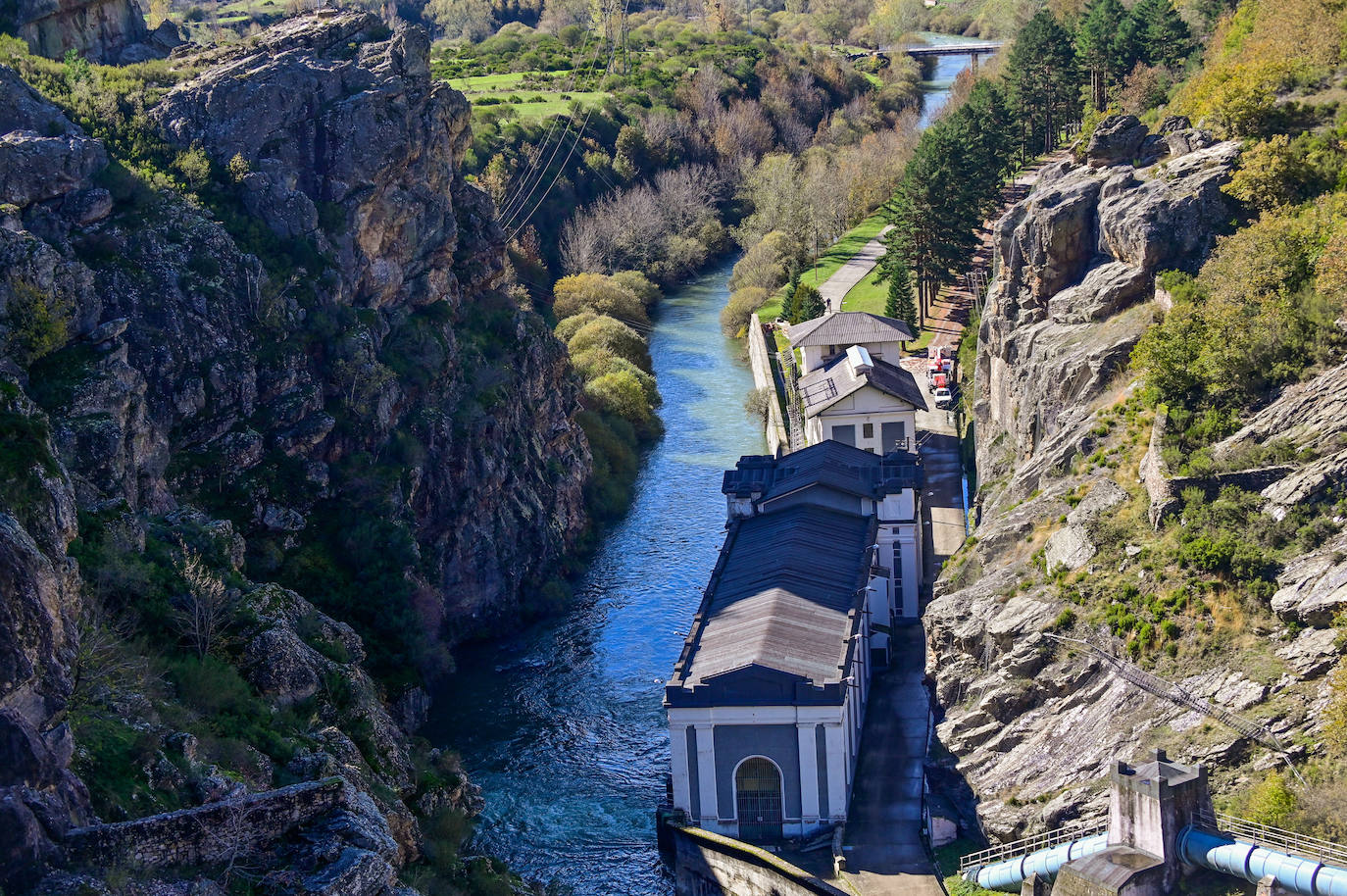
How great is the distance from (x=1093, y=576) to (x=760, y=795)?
11.4 m

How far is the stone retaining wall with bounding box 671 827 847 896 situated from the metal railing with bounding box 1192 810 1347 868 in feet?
33.2

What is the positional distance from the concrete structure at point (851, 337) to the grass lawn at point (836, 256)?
890 inches

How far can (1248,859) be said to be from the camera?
106ft

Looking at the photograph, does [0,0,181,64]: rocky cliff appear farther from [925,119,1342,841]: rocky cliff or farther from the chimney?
[925,119,1342,841]: rocky cliff

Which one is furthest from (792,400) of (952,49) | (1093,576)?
(952,49)

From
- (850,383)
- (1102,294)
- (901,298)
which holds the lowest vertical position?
(901,298)

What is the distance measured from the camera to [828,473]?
57.9 meters

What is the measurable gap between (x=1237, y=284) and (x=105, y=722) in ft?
114

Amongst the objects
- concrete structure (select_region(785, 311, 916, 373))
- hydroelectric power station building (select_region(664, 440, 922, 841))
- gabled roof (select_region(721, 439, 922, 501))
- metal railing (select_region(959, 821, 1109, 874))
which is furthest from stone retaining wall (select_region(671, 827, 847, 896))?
concrete structure (select_region(785, 311, 916, 373))

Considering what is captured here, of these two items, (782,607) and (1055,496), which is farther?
(1055,496)

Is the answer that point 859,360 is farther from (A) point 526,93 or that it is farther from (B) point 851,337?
(A) point 526,93

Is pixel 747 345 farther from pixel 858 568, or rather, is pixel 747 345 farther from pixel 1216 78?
pixel 858 568

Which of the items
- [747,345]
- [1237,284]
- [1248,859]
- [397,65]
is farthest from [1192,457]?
[747,345]

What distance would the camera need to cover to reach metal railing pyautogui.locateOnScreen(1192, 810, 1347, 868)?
1264 inches
